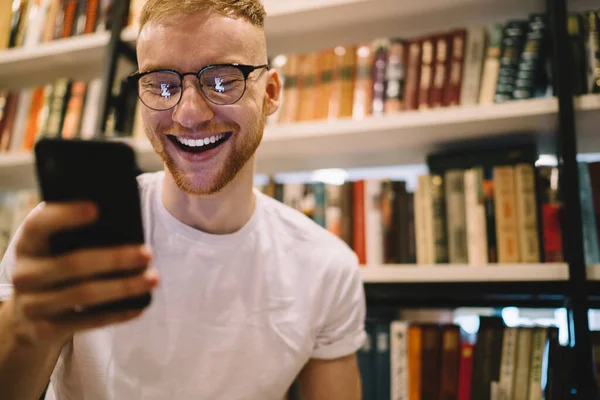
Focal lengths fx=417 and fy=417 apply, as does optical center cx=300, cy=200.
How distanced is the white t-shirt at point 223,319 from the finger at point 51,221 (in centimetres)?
41

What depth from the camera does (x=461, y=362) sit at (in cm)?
105

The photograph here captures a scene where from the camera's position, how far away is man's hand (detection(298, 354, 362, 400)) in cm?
91

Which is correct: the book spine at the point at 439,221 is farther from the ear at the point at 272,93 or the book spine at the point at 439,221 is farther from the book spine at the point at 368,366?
the ear at the point at 272,93

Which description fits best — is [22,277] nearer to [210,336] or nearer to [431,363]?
[210,336]

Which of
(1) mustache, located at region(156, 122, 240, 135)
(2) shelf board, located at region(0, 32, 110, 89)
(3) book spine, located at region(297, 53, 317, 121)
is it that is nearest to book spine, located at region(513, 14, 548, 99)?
(3) book spine, located at region(297, 53, 317, 121)

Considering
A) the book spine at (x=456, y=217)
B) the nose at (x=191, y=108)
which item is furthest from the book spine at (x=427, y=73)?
the nose at (x=191, y=108)

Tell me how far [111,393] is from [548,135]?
1.25m

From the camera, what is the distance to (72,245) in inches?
15.0

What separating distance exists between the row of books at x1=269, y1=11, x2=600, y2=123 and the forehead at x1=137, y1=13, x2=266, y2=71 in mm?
508

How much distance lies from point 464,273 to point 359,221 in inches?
12.5

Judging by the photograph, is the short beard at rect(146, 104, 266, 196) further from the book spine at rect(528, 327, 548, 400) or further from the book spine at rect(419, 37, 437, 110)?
the book spine at rect(528, 327, 548, 400)

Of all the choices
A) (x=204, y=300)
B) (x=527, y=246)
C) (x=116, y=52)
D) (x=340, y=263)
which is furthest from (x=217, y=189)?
(x=116, y=52)

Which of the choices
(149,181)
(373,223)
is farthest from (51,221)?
(373,223)

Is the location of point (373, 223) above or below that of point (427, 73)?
below
